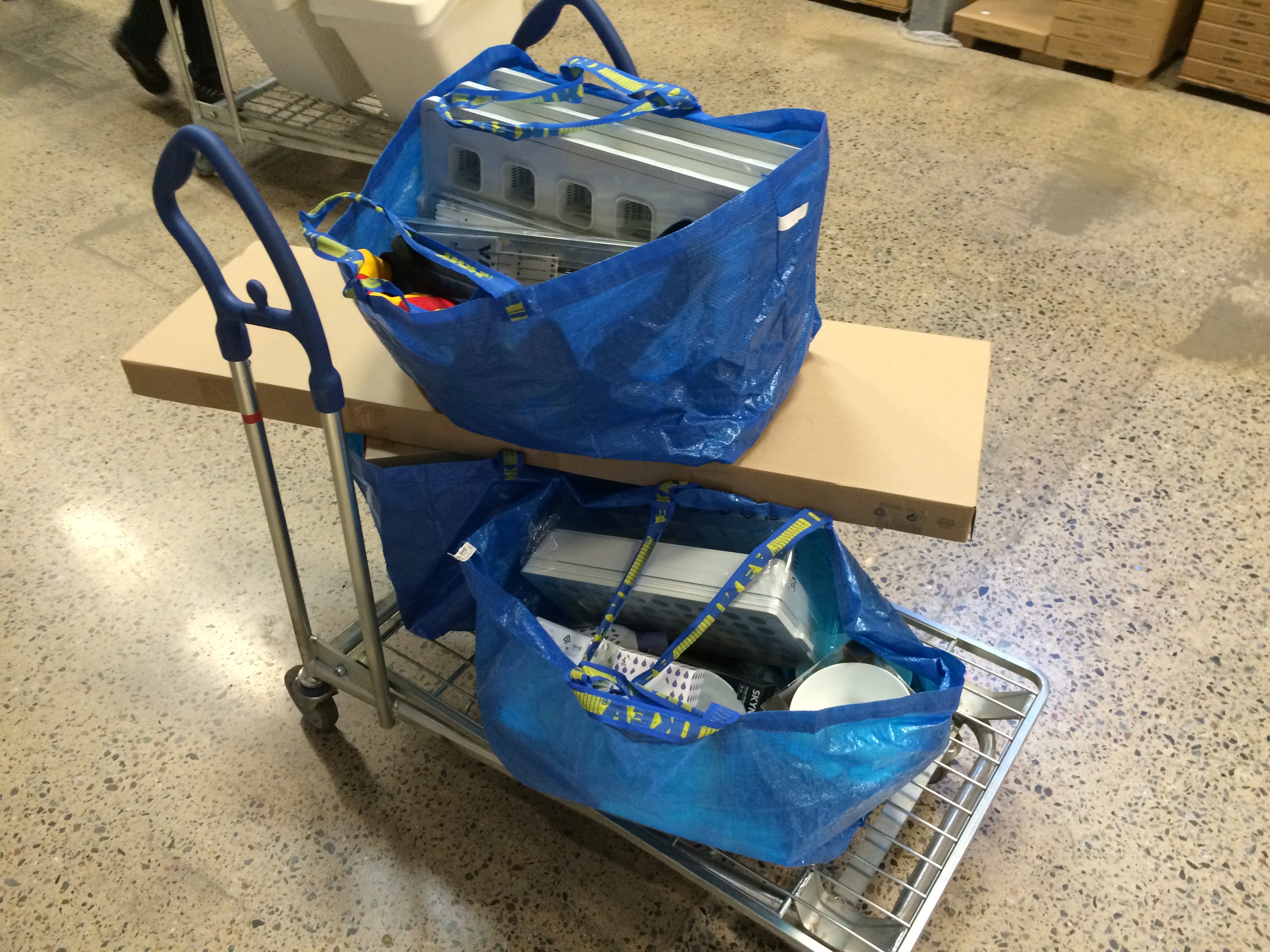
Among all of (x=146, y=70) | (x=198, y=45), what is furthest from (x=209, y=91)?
(x=146, y=70)

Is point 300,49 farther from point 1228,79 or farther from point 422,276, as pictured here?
point 1228,79

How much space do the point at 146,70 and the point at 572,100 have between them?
7.78ft

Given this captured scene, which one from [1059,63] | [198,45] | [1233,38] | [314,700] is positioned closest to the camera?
[314,700]

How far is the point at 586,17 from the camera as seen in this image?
1.21 metres

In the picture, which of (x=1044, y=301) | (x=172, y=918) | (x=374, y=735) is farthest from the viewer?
(x=1044, y=301)

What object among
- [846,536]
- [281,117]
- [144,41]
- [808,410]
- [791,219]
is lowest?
[846,536]

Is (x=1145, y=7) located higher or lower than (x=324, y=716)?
higher

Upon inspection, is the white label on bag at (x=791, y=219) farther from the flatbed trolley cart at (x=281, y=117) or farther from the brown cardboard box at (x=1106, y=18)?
the brown cardboard box at (x=1106, y=18)

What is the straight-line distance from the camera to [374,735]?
4.72 ft

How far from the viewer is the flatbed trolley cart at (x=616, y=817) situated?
0.91 meters

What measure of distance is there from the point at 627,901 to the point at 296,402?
2.43ft

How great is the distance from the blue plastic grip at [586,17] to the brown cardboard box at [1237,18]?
2562 mm

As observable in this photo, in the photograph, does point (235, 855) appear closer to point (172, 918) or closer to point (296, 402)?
point (172, 918)

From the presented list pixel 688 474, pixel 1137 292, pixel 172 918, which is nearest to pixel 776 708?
pixel 688 474
